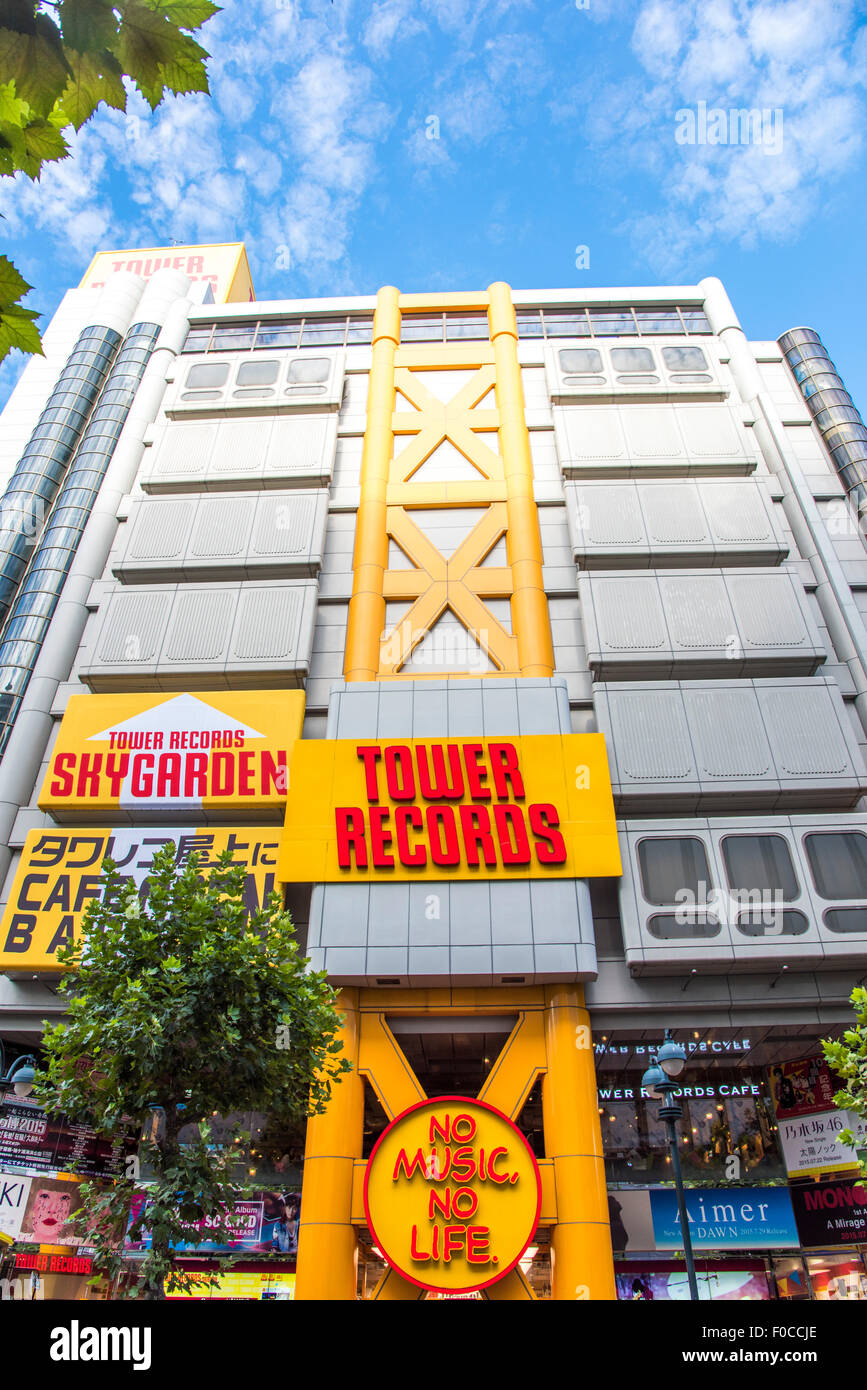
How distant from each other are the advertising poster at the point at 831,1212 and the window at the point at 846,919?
19.6ft

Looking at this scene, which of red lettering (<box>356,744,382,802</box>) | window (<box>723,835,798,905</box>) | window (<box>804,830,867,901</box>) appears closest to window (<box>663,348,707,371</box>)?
window (<box>804,830,867,901</box>)

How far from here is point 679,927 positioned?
67.5 ft

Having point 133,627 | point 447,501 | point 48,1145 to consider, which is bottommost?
point 48,1145

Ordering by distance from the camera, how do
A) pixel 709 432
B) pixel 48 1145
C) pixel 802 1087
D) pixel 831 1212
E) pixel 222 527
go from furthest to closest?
pixel 709 432 < pixel 222 527 < pixel 802 1087 < pixel 48 1145 < pixel 831 1212

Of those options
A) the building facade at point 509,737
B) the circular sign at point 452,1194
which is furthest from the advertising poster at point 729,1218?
the circular sign at point 452,1194

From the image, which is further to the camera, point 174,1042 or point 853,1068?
point 853,1068

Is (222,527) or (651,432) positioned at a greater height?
(651,432)

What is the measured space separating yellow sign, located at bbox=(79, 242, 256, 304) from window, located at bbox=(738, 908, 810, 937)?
54132 mm

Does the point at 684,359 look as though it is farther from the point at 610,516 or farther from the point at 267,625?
the point at 267,625

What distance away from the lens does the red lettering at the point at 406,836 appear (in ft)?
69.6

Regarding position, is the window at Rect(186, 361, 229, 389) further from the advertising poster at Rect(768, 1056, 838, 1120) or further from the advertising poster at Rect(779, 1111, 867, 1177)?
the advertising poster at Rect(779, 1111, 867, 1177)

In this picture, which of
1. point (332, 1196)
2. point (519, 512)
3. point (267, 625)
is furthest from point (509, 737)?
point (332, 1196)

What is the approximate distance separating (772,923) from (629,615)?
994cm

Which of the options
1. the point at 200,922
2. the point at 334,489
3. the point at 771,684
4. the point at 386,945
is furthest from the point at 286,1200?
the point at 334,489
